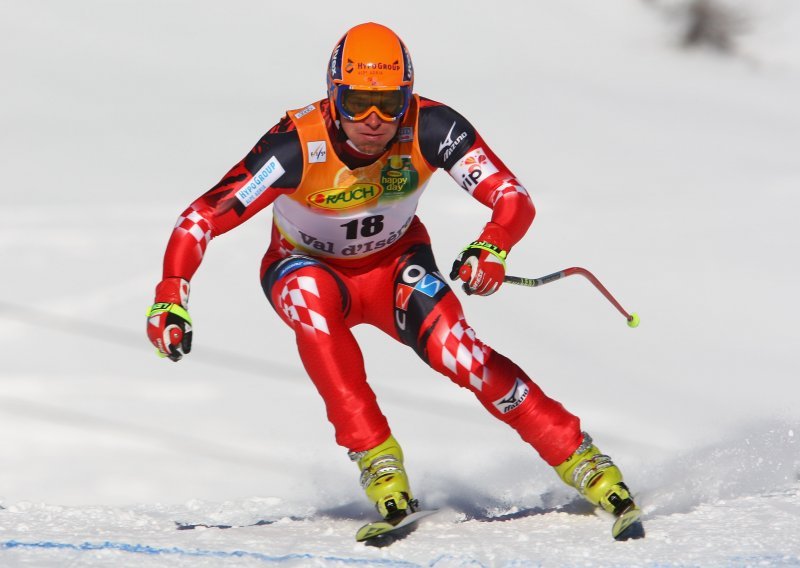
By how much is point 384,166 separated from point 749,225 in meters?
5.12

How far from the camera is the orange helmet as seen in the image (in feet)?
14.3

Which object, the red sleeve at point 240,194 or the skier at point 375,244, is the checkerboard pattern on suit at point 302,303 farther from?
the red sleeve at point 240,194

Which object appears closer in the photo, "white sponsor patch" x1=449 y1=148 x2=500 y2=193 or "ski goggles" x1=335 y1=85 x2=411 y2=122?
"ski goggles" x1=335 y1=85 x2=411 y2=122

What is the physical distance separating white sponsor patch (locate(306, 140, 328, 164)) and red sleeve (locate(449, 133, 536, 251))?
0.48 meters

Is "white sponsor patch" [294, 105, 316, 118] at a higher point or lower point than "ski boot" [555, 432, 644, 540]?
higher

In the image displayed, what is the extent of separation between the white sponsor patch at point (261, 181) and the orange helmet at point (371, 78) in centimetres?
30

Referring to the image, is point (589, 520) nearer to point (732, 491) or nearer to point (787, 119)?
point (732, 491)

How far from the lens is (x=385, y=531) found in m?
A: 4.22

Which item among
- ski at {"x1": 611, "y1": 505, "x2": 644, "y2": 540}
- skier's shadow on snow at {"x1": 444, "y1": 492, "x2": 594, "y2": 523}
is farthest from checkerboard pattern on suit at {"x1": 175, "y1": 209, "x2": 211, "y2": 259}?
ski at {"x1": 611, "y1": 505, "x2": 644, "y2": 540}

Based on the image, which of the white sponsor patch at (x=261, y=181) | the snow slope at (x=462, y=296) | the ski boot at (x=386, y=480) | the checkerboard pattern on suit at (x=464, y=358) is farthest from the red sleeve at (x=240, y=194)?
the snow slope at (x=462, y=296)

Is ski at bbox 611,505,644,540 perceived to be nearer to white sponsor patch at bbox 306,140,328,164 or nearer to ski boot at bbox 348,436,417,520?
ski boot at bbox 348,436,417,520

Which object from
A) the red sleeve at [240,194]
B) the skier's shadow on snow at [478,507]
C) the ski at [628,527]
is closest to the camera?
the ski at [628,527]

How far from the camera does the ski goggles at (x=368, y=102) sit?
4.35m

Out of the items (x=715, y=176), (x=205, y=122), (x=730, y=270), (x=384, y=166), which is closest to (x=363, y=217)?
(x=384, y=166)
